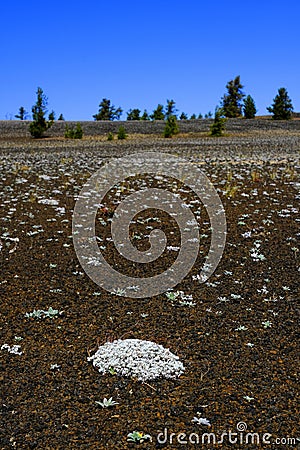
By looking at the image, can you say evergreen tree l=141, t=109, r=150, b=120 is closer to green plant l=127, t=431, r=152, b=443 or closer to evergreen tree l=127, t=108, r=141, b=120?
evergreen tree l=127, t=108, r=141, b=120

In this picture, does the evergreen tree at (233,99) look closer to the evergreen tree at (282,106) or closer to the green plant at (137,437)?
the evergreen tree at (282,106)

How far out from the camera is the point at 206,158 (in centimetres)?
1908

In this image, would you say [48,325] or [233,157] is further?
[233,157]

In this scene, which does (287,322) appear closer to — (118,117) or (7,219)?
(7,219)

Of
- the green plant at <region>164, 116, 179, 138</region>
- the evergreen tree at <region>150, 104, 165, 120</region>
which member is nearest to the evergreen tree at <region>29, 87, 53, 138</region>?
the green plant at <region>164, 116, 179, 138</region>

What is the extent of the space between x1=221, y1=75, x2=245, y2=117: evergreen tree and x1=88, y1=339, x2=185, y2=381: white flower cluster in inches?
2607

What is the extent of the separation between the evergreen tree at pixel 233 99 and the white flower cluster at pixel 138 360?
217 ft

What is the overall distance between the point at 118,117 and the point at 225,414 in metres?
70.0

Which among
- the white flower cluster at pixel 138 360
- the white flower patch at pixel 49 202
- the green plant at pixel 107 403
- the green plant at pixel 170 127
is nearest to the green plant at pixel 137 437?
the green plant at pixel 107 403

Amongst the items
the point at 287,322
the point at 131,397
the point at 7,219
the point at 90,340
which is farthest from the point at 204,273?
the point at 7,219

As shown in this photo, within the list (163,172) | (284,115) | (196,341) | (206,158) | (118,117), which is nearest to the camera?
(196,341)

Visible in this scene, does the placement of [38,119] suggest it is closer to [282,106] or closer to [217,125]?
[217,125]

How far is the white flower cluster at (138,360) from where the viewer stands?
449cm

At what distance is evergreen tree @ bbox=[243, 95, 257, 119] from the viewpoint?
6569 centimetres
